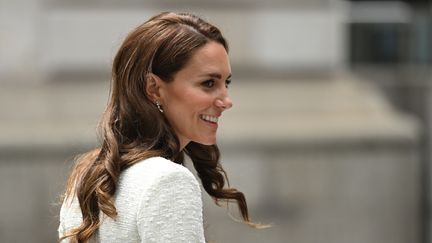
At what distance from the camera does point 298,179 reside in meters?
9.03

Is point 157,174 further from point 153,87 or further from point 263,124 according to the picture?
point 263,124

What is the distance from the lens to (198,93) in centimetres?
270

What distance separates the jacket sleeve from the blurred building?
19.1ft

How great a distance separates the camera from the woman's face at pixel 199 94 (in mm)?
2686

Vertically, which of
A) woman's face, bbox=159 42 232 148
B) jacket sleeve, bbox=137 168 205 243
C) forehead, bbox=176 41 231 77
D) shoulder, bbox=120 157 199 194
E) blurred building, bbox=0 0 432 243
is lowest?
blurred building, bbox=0 0 432 243

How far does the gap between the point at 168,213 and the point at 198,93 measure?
365mm

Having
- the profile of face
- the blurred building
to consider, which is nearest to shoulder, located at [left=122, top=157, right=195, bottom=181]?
the profile of face

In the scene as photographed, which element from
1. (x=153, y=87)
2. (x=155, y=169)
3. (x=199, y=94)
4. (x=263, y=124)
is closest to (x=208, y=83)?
(x=199, y=94)

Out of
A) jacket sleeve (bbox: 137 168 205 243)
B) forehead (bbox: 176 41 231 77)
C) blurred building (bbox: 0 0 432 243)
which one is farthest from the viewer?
blurred building (bbox: 0 0 432 243)

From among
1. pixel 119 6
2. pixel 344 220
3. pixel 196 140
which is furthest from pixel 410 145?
pixel 196 140

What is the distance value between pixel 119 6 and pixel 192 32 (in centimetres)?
697

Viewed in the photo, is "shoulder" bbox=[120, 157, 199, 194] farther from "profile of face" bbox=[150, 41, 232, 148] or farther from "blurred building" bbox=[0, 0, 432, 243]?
"blurred building" bbox=[0, 0, 432, 243]

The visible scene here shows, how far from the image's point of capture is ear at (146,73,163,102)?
8.84 feet

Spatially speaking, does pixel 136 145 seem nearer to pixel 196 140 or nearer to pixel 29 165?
pixel 196 140
